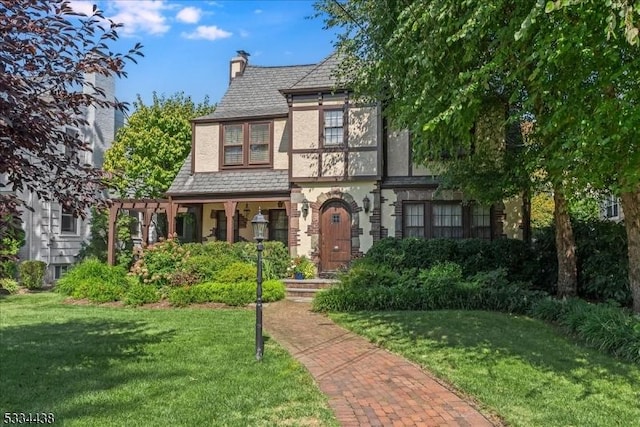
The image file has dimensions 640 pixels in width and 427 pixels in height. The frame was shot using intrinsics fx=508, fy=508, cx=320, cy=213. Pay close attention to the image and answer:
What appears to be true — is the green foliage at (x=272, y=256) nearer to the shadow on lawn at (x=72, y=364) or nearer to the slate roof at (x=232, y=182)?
the slate roof at (x=232, y=182)

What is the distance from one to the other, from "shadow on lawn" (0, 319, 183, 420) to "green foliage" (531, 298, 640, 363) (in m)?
5.92

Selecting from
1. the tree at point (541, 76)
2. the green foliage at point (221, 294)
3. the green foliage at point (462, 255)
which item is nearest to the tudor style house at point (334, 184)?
the green foliage at point (462, 255)

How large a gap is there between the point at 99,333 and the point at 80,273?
19.7 feet

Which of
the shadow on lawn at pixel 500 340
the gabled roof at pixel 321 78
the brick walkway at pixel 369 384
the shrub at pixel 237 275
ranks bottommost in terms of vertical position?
the brick walkway at pixel 369 384

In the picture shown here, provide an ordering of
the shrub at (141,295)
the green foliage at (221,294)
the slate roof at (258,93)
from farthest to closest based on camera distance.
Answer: the slate roof at (258,93) → the shrub at (141,295) → the green foliage at (221,294)

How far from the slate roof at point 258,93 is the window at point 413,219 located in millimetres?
5235

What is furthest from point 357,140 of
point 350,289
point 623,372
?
point 623,372

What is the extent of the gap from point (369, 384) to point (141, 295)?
26.1 ft

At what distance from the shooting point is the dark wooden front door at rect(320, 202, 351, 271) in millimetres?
15898

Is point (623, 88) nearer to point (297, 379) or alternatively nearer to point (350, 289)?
point (297, 379)

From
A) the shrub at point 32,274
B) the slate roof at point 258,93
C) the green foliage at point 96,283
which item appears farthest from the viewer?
the slate roof at point 258,93

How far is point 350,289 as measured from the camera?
11.2 metres

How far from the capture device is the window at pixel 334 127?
1579 cm

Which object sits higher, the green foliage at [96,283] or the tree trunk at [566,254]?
the tree trunk at [566,254]
